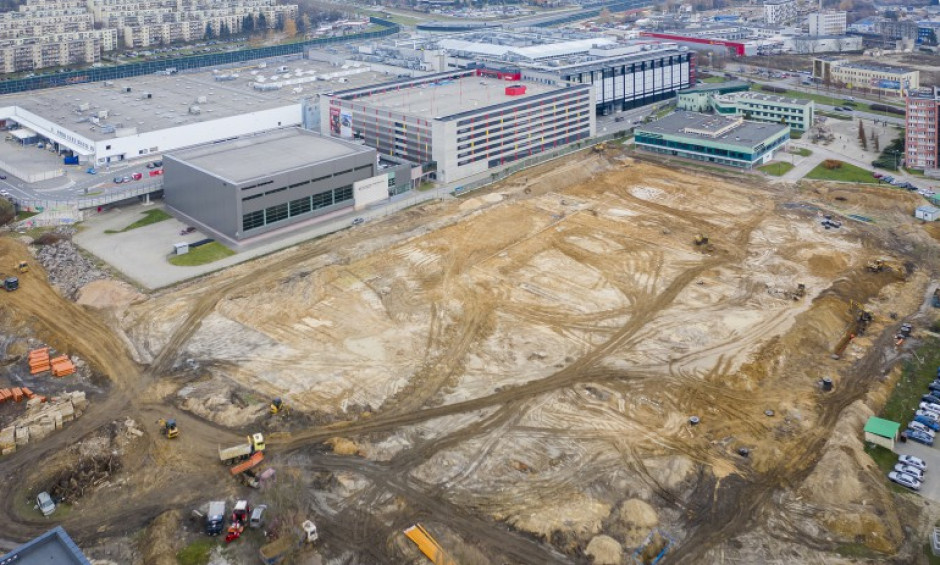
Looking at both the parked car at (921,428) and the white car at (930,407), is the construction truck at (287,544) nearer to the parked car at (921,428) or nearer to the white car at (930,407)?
the parked car at (921,428)

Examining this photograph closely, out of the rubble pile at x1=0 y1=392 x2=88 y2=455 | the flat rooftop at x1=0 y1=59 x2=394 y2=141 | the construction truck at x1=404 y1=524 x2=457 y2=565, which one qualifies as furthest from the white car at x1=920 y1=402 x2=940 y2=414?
the flat rooftop at x1=0 y1=59 x2=394 y2=141

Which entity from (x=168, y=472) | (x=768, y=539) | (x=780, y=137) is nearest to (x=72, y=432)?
(x=168, y=472)

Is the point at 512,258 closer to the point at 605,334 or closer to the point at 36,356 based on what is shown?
the point at 605,334

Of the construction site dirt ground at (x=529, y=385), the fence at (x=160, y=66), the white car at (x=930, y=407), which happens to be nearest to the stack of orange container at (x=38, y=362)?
the construction site dirt ground at (x=529, y=385)

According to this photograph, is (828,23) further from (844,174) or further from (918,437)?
(918,437)

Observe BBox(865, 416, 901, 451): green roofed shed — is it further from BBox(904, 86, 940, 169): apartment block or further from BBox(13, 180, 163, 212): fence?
BBox(13, 180, 163, 212): fence

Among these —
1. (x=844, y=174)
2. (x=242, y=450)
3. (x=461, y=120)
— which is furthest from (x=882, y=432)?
(x=461, y=120)
